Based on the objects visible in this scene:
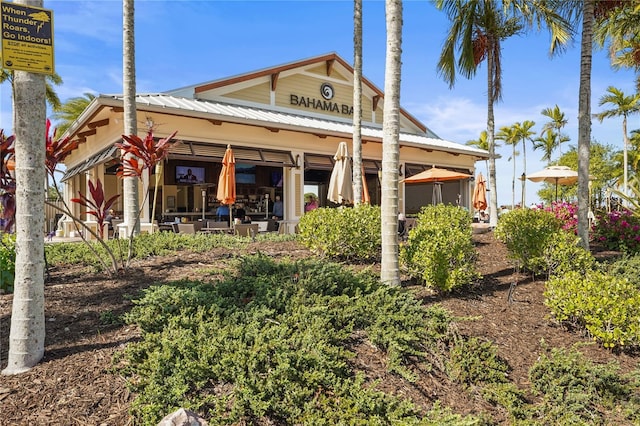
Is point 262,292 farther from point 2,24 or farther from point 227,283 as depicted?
point 2,24

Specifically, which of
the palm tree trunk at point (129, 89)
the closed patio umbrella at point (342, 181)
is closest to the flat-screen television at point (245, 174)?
the closed patio umbrella at point (342, 181)

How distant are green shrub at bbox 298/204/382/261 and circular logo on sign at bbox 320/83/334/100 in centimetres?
1184

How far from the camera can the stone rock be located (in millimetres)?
2332

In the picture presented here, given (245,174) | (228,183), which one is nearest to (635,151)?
(245,174)

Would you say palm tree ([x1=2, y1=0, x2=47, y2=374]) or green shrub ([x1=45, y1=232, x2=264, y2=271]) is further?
green shrub ([x1=45, y1=232, x2=264, y2=271])

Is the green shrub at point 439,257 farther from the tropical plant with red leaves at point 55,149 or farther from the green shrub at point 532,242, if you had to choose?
the tropical plant with red leaves at point 55,149

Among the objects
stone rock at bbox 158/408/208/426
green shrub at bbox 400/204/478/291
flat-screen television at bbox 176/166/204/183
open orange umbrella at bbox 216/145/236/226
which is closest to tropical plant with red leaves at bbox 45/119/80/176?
stone rock at bbox 158/408/208/426

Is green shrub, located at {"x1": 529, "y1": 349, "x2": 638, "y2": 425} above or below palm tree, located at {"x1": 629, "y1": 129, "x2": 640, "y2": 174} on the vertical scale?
below

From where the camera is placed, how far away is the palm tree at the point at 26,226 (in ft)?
9.87

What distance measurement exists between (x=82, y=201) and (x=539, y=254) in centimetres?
663

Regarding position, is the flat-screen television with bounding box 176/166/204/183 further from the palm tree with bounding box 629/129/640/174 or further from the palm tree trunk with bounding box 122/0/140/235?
the palm tree with bounding box 629/129/640/174

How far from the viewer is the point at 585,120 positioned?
297 inches

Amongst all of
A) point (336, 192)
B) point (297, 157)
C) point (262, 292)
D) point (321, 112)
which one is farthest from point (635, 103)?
point (262, 292)

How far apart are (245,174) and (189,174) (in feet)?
8.20
